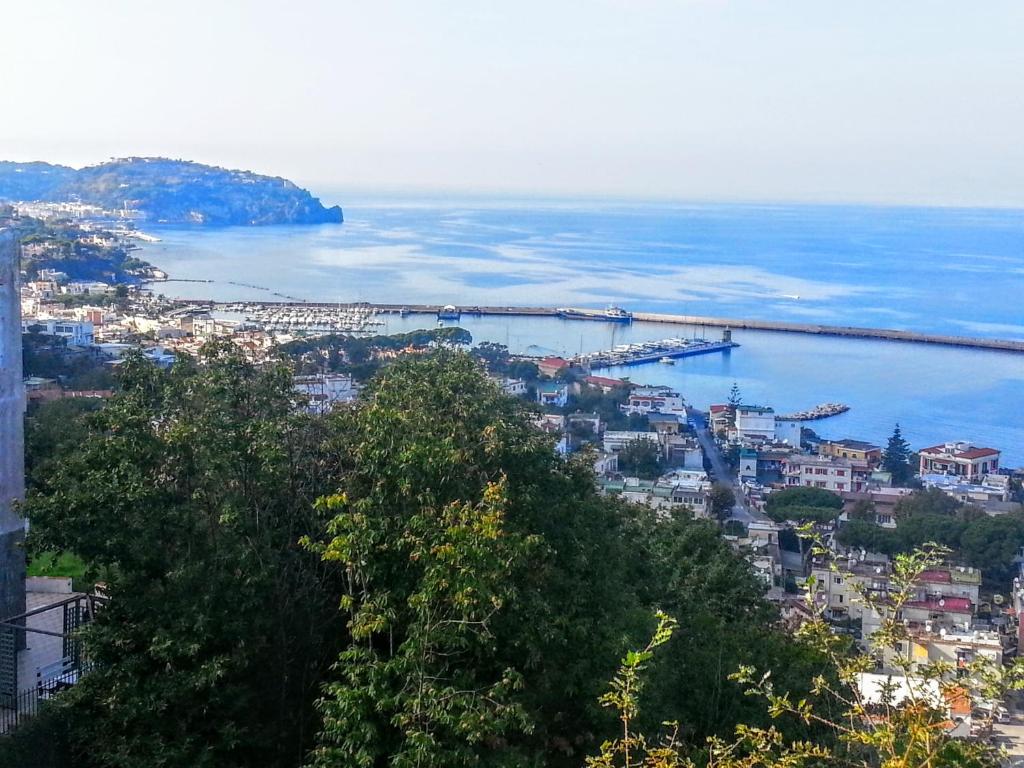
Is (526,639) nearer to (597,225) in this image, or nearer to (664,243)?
(664,243)

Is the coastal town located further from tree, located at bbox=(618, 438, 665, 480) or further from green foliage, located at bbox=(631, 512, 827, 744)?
green foliage, located at bbox=(631, 512, 827, 744)

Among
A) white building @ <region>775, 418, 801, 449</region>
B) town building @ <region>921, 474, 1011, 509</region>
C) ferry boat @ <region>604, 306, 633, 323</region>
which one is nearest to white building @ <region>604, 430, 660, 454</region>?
white building @ <region>775, 418, 801, 449</region>

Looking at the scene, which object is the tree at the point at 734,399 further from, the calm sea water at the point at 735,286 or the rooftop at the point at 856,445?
the rooftop at the point at 856,445

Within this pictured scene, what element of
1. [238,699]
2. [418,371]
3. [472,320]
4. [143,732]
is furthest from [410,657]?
[472,320]

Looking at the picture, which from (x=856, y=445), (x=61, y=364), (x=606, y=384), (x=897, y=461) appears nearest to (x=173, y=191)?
(x=606, y=384)

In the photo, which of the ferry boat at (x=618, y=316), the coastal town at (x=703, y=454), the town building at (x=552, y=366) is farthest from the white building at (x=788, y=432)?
the ferry boat at (x=618, y=316)

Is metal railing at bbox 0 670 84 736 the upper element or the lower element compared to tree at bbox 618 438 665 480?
upper
